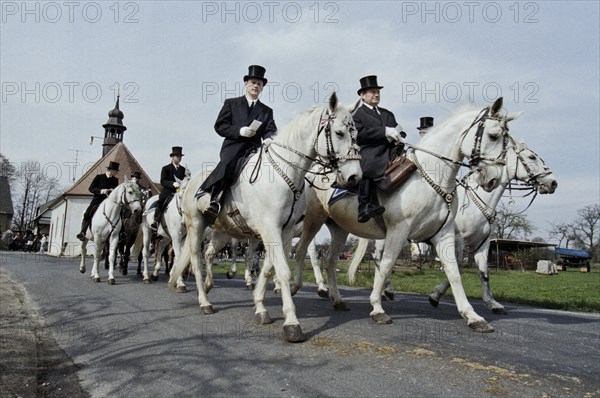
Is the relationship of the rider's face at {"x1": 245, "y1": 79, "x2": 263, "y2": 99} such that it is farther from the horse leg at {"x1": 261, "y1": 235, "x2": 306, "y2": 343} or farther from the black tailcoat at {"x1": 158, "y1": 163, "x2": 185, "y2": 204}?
the black tailcoat at {"x1": 158, "y1": 163, "x2": 185, "y2": 204}

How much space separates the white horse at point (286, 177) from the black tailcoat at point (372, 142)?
2.66 feet

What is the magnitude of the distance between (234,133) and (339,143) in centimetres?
207

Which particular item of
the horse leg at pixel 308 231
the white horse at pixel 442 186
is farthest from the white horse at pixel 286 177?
the horse leg at pixel 308 231

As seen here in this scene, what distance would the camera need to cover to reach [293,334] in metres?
5.39

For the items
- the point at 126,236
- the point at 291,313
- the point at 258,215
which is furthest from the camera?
the point at 126,236

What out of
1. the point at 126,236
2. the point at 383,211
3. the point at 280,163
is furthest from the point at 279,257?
the point at 126,236

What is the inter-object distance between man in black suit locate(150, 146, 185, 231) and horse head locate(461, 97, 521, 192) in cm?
840

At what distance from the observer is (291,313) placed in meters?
5.74

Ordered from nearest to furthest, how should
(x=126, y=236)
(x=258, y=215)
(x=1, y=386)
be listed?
(x=1, y=386)
(x=258, y=215)
(x=126, y=236)

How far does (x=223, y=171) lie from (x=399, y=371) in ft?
13.4

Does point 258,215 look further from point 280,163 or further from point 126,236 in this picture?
point 126,236

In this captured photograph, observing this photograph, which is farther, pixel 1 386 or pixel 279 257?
pixel 279 257

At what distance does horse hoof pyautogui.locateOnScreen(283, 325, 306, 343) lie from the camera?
538cm

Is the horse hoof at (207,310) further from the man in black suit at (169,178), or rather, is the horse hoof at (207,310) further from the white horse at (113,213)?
the white horse at (113,213)
